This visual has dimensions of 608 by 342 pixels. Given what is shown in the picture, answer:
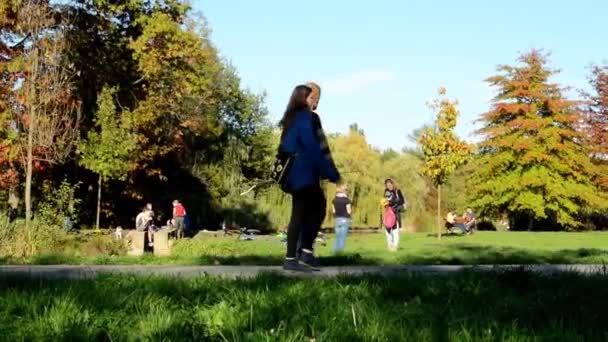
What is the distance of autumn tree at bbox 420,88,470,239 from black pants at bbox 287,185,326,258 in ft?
88.8

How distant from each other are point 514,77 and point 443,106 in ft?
81.3

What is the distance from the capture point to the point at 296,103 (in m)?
8.65

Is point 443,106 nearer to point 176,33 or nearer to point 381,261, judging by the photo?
point 176,33

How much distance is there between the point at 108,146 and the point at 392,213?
16.3 metres

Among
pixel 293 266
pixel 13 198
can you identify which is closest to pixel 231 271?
pixel 293 266

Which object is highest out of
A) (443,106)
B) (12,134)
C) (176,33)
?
(176,33)

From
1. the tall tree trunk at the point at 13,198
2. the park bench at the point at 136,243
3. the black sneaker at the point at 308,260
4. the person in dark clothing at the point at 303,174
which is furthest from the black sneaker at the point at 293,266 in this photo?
the tall tree trunk at the point at 13,198

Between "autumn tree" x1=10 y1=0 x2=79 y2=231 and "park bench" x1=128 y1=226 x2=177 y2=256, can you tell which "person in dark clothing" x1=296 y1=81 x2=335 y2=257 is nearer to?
"park bench" x1=128 y1=226 x2=177 y2=256

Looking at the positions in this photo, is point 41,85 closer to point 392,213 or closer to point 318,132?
point 392,213

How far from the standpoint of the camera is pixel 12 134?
29.0 m

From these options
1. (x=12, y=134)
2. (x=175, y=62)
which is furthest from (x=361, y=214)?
(x=12, y=134)

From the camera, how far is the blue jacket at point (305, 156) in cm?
827

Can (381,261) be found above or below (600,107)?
below

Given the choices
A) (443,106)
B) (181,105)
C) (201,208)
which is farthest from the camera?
(201,208)
